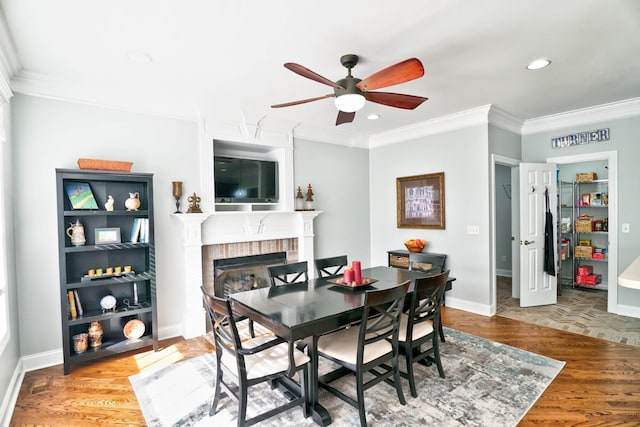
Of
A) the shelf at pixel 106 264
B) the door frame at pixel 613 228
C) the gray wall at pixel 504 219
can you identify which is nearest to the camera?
the shelf at pixel 106 264

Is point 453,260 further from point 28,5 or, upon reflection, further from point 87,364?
point 28,5

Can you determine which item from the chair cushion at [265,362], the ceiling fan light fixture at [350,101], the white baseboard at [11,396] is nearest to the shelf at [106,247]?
the white baseboard at [11,396]

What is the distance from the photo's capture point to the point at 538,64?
109 inches

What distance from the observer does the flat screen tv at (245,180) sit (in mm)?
3921

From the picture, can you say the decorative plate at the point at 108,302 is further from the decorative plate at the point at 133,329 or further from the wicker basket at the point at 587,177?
the wicker basket at the point at 587,177

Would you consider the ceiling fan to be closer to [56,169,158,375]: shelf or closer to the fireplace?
[56,169,158,375]: shelf

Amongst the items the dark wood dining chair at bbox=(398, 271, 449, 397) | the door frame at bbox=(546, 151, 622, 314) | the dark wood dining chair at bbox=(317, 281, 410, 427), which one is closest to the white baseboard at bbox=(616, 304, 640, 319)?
the door frame at bbox=(546, 151, 622, 314)

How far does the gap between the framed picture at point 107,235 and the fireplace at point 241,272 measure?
110 cm

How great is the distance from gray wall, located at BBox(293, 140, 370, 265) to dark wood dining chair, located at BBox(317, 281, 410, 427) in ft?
8.35

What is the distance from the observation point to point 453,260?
14.7ft

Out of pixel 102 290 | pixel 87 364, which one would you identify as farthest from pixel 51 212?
pixel 87 364

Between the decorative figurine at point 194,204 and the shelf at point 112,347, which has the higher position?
the decorative figurine at point 194,204

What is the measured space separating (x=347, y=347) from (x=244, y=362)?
0.70 metres

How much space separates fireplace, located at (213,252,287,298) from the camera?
3906 mm
